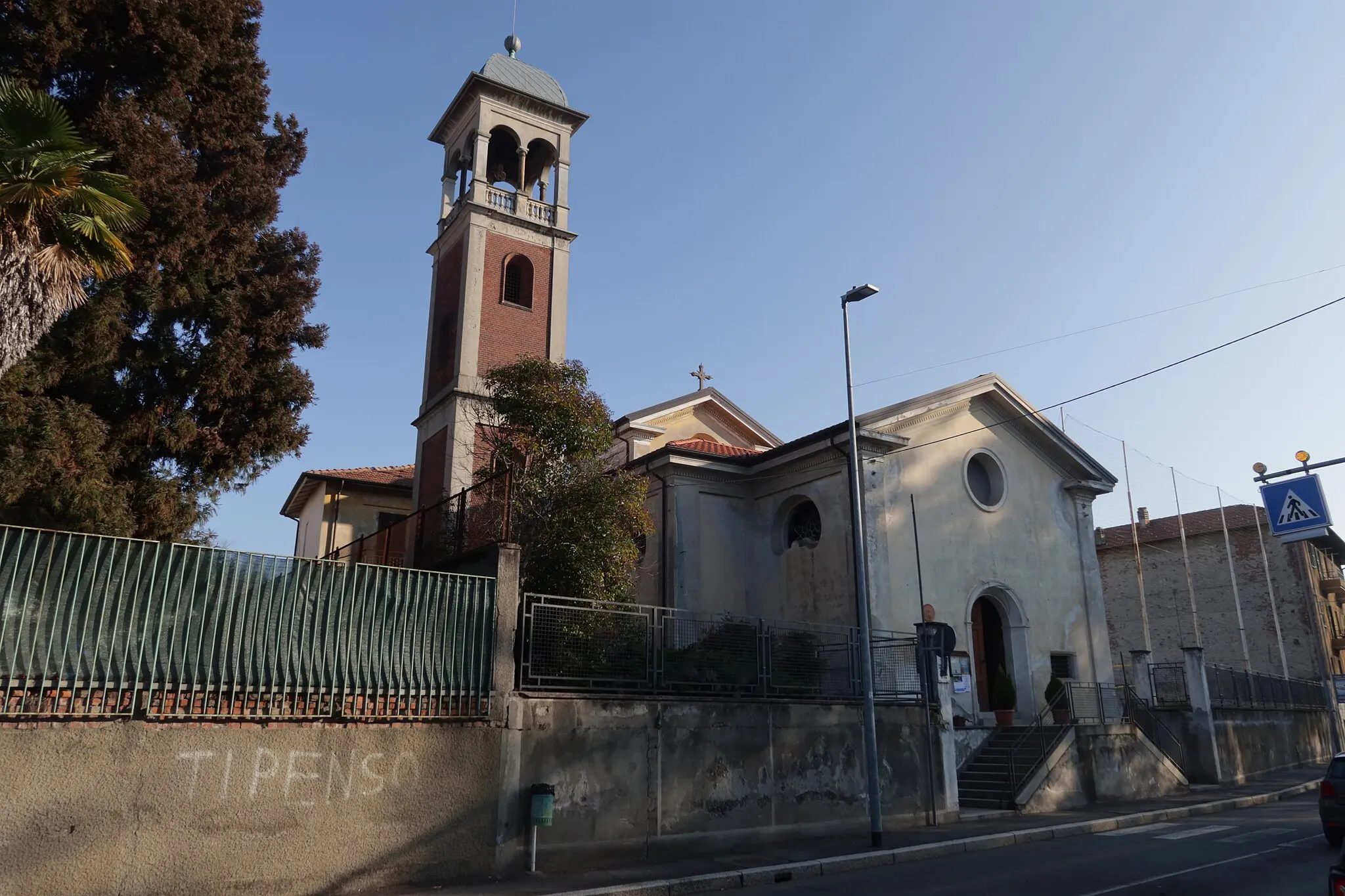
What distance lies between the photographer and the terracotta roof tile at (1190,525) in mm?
39281

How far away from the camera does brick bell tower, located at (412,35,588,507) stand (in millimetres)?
23469

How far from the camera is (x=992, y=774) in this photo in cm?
1789

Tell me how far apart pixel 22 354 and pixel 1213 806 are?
858 inches

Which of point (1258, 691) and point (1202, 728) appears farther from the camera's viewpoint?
point (1258, 691)

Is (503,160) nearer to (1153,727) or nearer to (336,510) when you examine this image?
(336,510)

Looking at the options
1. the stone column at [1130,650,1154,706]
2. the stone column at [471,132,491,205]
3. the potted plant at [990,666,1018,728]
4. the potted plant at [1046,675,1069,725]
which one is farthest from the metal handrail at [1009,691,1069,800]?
the stone column at [471,132,491,205]

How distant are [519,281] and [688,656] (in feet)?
50.3

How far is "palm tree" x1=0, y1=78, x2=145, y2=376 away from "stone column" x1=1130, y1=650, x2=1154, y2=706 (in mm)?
22414

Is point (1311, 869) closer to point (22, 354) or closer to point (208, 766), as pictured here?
point (208, 766)

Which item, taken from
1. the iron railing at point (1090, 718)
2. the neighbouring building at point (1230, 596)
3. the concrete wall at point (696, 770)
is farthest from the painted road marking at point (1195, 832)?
the neighbouring building at point (1230, 596)

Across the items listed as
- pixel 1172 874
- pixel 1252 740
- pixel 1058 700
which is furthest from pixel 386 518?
pixel 1252 740

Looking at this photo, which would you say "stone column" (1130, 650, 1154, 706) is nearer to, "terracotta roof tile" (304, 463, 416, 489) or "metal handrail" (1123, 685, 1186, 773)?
"metal handrail" (1123, 685, 1186, 773)

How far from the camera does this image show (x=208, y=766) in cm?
916

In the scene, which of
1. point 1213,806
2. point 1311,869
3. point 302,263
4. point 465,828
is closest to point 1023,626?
point 1213,806
